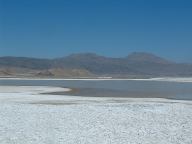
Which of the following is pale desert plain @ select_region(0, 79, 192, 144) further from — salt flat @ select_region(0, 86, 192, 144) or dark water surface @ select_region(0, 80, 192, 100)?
dark water surface @ select_region(0, 80, 192, 100)

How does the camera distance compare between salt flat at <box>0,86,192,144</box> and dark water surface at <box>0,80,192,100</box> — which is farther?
dark water surface at <box>0,80,192,100</box>

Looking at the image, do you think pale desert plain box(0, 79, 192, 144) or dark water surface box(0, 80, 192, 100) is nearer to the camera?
pale desert plain box(0, 79, 192, 144)

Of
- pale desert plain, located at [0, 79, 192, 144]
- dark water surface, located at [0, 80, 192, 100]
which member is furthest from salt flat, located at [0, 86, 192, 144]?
dark water surface, located at [0, 80, 192, 100]

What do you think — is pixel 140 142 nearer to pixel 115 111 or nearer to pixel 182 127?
pixel 182 127

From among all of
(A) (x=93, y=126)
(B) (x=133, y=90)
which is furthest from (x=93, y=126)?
(B) (x=133, y=90)

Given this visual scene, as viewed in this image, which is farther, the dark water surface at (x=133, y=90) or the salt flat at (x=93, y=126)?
Answer: the dark water surface at (x=133, y=90)

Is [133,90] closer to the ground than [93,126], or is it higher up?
higher up

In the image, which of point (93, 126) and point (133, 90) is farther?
point (133, 90)

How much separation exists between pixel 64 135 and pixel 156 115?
5964mm

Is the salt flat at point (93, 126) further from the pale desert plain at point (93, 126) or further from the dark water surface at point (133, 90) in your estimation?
the dark water surface at point (133, 90)

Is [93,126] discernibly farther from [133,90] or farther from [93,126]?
[133,90]

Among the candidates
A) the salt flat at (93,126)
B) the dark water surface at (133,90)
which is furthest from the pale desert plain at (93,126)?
the dark water surface at (133,90)

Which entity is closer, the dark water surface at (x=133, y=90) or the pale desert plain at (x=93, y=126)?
the pale desert plain at (x=93, y=126)

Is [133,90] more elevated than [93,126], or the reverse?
[133,90]
